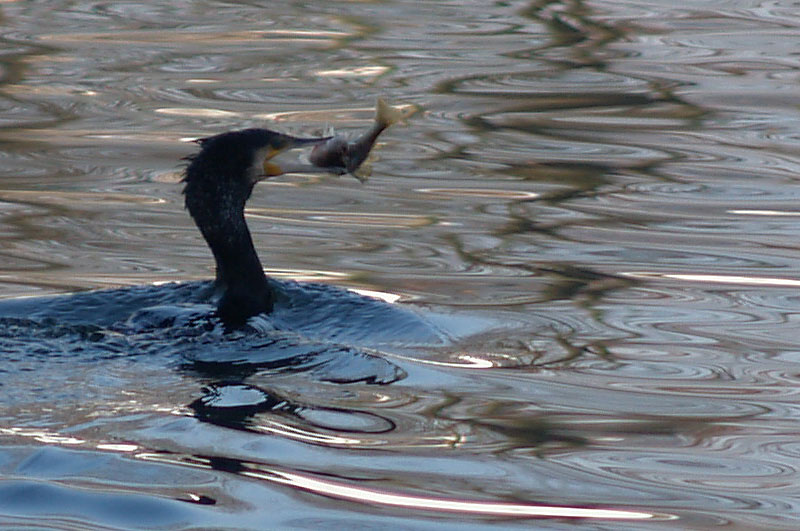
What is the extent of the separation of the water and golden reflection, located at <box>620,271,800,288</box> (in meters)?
0.02

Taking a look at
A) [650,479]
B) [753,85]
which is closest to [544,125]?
[753,85]

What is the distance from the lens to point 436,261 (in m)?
7.52

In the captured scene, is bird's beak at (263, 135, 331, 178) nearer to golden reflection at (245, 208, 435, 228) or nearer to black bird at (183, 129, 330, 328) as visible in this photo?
black bird at (183, 129, 330, 328)

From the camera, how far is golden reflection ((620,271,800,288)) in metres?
7.04

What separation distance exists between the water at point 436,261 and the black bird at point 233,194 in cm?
30

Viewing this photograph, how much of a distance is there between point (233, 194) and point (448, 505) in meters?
2.81

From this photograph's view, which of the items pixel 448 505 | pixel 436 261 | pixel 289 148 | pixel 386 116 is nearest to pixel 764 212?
pixel 436 261

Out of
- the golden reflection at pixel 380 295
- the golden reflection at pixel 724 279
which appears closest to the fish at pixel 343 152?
the golden reflection at pixel 380 295

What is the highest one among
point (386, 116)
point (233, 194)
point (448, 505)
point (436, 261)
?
point (386, 116)

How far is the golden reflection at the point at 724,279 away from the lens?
704cm

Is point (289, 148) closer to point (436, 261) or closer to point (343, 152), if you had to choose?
point (343, 152)

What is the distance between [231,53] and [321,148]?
6.84m

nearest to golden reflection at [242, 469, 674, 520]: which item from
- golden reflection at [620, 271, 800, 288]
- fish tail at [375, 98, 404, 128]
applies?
fish tail at [375, 98, 404, 128]

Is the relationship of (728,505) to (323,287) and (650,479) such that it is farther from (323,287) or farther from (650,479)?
(323,287)
